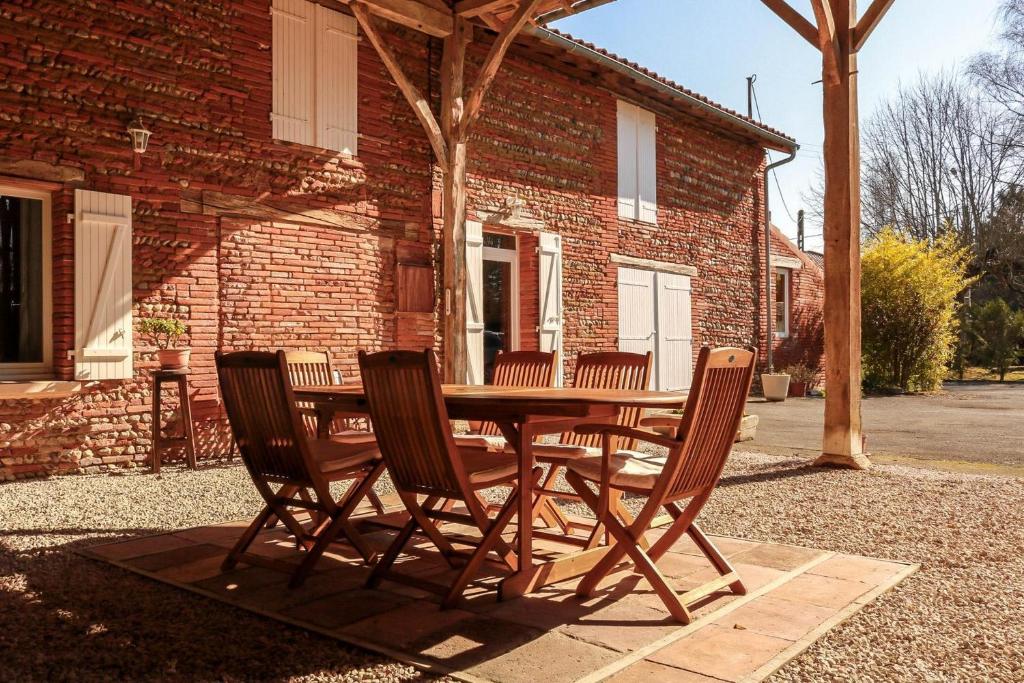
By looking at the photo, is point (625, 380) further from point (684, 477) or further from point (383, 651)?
point (383, 651)

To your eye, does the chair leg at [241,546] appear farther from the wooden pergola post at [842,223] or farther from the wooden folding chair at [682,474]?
the wooden pergola post at [842,223]

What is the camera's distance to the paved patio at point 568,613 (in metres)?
2.25

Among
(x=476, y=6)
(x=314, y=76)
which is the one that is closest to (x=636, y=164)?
(x=476, y=6)

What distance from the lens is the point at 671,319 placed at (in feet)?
36.7

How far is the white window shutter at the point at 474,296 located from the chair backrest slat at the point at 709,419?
5417mm

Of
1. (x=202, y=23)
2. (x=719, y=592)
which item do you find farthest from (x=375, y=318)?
(x=719, y=592)

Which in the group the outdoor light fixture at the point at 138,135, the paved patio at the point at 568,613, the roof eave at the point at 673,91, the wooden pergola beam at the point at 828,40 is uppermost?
the roof eave at the point at 673,91

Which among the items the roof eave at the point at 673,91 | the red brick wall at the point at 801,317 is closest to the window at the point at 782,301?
the red brick wall at the point at 801,317

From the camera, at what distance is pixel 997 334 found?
17984 mm

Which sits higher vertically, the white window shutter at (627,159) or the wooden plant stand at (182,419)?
the white window shutter at (627,159)

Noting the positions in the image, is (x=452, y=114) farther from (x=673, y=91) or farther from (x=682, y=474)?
(x=682, y=474)

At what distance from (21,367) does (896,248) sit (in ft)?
43.0

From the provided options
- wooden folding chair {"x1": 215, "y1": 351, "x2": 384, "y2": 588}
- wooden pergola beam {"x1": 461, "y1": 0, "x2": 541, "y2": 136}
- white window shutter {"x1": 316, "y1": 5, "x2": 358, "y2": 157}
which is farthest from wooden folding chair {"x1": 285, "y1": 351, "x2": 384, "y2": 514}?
wooden pergola beam {"x1": 461, "y1": 0, "x2": 541, "y2": 136}

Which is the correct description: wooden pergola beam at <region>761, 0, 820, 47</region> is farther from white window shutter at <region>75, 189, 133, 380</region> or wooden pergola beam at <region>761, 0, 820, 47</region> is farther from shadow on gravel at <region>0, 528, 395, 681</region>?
shadow on gravel at <region>0, 528, 395, 681</region>
